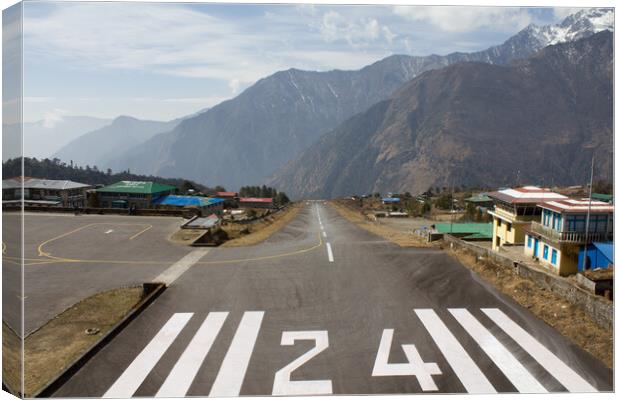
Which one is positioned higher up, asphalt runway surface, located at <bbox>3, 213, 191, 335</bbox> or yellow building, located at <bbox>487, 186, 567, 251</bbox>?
yellow building, located at <bbox>487, 186, 567, 251</bbox>

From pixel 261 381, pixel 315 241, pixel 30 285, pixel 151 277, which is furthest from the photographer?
pixel 315 241

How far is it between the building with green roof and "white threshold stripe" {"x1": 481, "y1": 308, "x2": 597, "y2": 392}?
48.8 m

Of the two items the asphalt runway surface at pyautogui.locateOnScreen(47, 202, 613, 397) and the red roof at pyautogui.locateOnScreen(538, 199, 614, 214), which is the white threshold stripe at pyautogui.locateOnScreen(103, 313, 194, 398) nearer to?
the asphalt runway surface at pyautogui.locateOnScreen(47, 202, 613, 397)

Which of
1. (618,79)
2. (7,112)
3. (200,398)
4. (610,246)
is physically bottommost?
(200,398)

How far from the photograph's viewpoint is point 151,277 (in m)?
31.7

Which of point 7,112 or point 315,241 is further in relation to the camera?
point 315,241

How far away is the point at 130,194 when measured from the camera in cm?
6166

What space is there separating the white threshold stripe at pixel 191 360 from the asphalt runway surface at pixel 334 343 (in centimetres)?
5

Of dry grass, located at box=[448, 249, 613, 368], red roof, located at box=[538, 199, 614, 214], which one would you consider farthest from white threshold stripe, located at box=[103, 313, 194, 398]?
red roof, located at box=[538, 199, 614, 214]

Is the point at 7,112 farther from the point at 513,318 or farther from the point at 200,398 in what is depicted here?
the point at 513,318

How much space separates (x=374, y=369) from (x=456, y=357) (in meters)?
3.69

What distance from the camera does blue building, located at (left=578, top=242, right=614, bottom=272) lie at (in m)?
29.5

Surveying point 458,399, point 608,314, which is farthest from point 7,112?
point 608,314

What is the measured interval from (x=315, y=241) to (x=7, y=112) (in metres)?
35.4
